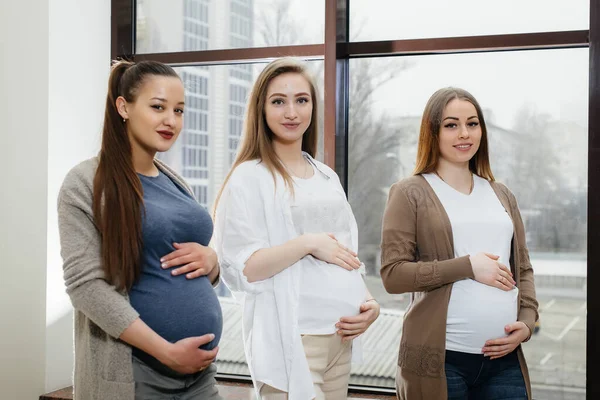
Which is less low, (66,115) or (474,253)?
(66,115)

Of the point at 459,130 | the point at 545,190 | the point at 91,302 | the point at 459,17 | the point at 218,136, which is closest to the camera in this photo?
the point at 91,302

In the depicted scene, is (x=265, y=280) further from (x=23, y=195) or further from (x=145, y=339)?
(x=23, y=195)

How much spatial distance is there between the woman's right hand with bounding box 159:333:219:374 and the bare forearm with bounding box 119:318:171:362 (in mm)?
12

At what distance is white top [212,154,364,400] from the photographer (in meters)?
1.83

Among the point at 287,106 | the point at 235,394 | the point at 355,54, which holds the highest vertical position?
the point at 355,54

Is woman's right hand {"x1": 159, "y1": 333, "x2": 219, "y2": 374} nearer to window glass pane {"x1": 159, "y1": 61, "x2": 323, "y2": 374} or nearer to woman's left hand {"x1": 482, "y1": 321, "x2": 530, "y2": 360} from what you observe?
woman's left hand {"x1": 482, "y1": 321, "x2": 530, "y2": 360}

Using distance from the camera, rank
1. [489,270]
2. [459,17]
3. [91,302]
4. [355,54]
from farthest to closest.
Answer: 1. [355,54]
2. [459,17]
3. [489,270]
4. [91,302]

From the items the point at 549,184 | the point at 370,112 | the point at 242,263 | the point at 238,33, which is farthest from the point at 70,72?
the point at 549,184

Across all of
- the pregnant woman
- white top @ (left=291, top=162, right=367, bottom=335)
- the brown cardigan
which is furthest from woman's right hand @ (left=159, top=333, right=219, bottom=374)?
the brown cardigan

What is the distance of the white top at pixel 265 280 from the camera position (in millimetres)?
1828

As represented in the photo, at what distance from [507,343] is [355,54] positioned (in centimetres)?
160

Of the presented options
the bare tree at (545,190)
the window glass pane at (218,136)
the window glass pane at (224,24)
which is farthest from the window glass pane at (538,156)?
the window glass pane at (218,136)

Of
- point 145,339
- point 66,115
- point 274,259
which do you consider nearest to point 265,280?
point 274,259

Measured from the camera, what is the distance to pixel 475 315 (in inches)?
77.4
